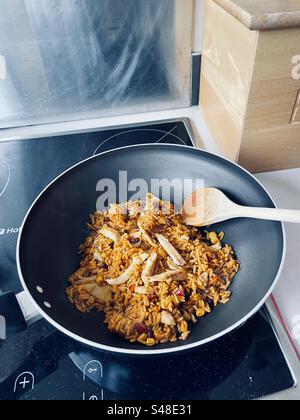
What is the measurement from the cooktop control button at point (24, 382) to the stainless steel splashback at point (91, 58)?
790 mm

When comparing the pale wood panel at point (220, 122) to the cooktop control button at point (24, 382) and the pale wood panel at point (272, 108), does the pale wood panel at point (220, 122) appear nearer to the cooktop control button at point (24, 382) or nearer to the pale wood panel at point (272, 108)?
the pale wood panel at point (272, 108)

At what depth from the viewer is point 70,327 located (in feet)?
1.74

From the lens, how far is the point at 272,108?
0.74m

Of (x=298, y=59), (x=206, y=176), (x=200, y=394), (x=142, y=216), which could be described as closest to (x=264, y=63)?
(x=298, y=59)

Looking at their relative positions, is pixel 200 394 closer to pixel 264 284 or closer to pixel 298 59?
pixel 264 284

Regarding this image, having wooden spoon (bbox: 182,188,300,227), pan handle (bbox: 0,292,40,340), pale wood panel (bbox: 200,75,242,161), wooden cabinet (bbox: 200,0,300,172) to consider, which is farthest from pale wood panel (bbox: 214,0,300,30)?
pan handle (bbox: 0,292,40,340)

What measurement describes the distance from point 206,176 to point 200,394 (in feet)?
1.50

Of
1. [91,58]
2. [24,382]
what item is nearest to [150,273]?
[24,382]

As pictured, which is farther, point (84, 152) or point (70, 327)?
point (84, 152)

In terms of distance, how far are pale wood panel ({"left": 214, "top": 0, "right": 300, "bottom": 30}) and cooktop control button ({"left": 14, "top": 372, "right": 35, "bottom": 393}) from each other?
2.40 feet

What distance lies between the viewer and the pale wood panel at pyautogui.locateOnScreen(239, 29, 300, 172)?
0.64 metres

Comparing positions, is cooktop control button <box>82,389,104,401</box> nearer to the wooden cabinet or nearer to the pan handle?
the pan handle

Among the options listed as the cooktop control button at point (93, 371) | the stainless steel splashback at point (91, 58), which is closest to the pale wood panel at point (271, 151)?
the stainless steel splashback at point (91, 58)
